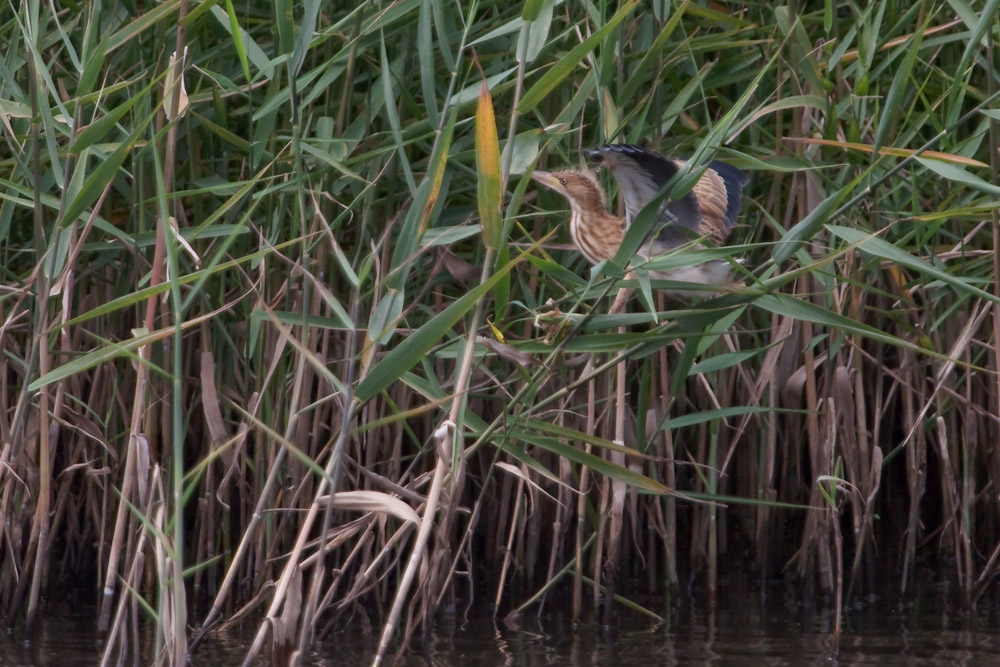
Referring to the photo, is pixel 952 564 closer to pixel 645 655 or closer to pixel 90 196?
pixel 645 655

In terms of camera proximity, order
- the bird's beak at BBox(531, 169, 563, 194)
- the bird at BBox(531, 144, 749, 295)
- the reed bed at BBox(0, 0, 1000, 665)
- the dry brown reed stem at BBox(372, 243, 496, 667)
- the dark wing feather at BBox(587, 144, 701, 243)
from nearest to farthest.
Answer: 1. the dry brown reed stem at BBox(372, 243, 496, 667)
2. the dark wing feather at BBox(587, 144, 701, 243)
3. the reed bed at BBox(0, 0, 1000, 665)
4. the bird at BBox(531, 144, 749, 295)
5. the bird's beak at BBox(531, 169, 563, 194)

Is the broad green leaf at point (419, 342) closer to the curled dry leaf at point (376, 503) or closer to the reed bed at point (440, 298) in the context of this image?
the curled dry leaf at point (376, 503)

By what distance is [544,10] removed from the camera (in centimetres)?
224

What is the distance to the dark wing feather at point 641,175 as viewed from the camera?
248 centimetres

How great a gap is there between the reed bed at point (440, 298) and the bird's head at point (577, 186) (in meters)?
0.06

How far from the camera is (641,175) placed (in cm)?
275

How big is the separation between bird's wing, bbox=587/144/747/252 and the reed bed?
0.31 feet

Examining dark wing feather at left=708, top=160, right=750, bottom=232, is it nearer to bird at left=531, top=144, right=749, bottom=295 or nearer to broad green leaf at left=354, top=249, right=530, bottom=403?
bird at left=531, top=144, right=749, bottom=295

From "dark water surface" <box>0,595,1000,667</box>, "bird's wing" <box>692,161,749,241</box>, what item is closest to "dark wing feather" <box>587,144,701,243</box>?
"bird's wing" <box>692,161,749,241</box>

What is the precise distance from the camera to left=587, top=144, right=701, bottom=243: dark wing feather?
8.15 feet

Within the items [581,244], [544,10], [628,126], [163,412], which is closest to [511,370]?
[581,244]

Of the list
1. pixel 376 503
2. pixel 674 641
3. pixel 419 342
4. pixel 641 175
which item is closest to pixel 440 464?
pixel 376 503

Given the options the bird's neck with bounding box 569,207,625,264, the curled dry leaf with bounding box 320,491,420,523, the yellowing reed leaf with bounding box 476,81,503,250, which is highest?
the bird's neck with bounding box 569,207,625,264

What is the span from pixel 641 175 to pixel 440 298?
3.28 feet
